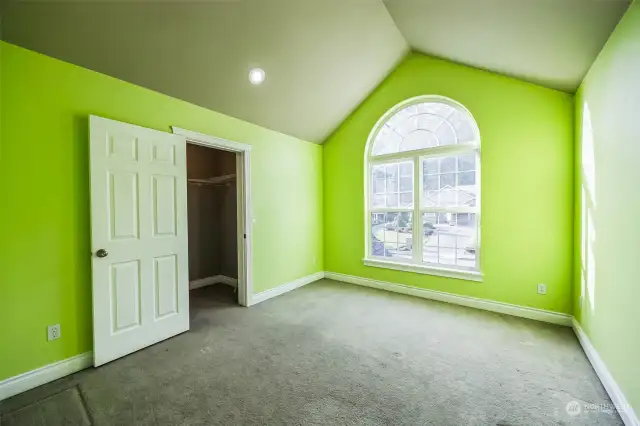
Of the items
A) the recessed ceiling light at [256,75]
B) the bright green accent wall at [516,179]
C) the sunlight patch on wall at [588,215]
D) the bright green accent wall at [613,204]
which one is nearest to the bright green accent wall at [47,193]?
the recessed ceiling light at [256,75]

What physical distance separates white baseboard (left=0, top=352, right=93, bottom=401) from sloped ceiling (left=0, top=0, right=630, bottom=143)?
2.32m

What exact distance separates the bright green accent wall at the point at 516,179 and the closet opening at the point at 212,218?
2772 millimetres

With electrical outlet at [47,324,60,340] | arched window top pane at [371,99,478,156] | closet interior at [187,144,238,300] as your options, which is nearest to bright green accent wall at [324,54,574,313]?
arched window top pane at [371,99,478,156]

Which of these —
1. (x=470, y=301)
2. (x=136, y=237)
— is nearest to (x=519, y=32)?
→ (x=470, y=301)

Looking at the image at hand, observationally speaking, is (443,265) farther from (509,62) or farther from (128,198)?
(128,198)

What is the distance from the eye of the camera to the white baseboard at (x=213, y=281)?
4.43 metres

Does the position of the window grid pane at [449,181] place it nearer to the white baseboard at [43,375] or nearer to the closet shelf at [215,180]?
the closet shelf at [215,180]

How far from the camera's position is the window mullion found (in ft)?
13.0

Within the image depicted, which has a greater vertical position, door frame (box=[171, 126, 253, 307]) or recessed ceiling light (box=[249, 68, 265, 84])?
recessed ceiling light (box=[249, 68, 265, 84])

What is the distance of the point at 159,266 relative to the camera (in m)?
2.64

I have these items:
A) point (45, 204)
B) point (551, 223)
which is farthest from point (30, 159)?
point (551, 223)

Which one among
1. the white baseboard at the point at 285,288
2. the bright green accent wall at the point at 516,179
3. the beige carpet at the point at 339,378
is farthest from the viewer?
the white baseboard at the point at 285,288

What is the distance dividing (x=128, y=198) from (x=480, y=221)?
378 cm

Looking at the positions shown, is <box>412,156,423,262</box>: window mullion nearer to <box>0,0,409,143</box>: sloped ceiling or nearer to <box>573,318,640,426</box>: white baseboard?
<box>0,0,409,143</box>: sloped ceiling
